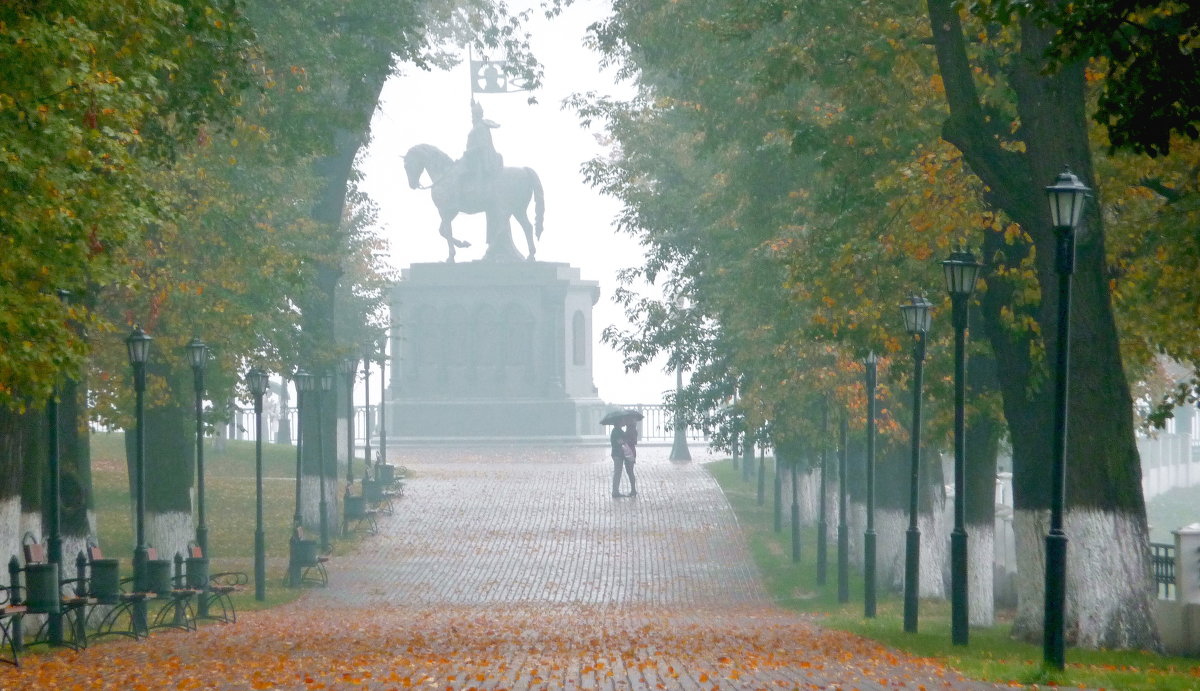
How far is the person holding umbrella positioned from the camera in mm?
39375

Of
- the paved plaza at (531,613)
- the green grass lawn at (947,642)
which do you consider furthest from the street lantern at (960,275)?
the paved plaza at (531,613)

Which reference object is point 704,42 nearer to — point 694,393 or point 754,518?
point 694,393

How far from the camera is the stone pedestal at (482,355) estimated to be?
5622 cm

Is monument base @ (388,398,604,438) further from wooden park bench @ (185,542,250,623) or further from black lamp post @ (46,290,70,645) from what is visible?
black lamp post @ (46,290,70,645)

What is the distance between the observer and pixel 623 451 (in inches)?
1550

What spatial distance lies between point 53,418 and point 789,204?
36.0 feet

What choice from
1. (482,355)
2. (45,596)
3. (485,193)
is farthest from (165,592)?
(485,193)

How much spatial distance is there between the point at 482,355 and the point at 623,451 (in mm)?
17868

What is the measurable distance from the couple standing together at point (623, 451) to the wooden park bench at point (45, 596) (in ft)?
71.3

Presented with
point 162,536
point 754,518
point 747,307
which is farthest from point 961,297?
point 754,518

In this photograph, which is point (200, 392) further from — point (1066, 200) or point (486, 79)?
point (486, 79)

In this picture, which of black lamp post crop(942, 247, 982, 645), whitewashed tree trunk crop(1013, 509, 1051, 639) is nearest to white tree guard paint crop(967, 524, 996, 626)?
whitewashed tree trunk crop(1013, 509, 1051, 639)

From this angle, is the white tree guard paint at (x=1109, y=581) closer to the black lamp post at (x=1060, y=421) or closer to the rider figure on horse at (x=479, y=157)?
the black lamp post at (x=1060, y=421)

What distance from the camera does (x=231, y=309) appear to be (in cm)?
2478
